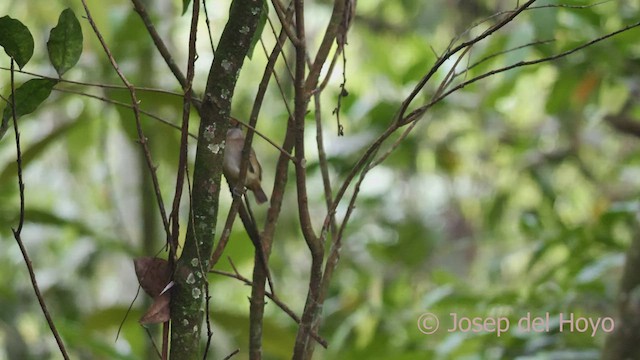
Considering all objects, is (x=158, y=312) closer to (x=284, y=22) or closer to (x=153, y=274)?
(x=153, y=274)

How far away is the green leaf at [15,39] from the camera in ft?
1.80

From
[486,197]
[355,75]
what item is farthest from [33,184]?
[486,197]

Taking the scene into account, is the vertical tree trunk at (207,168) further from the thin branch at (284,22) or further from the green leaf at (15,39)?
the green leaf at (15,39)

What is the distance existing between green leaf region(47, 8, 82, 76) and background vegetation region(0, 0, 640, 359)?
3 centimetres

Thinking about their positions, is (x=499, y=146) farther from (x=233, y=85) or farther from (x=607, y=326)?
(x=233, y=85)

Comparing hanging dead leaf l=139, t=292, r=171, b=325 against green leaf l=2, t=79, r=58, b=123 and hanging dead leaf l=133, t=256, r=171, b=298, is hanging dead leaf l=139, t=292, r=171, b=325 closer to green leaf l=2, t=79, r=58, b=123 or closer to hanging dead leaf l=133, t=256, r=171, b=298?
hanging dead leaf l=133, t=256, r=171, b=298

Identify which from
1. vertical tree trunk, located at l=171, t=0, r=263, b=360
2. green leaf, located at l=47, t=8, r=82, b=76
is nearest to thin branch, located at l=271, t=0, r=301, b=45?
vertical tree trunk, located at l=171, t=0, r=263, b=360

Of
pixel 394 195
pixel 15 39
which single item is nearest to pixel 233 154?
pixel 15 39

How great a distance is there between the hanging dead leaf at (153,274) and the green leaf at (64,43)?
146mm

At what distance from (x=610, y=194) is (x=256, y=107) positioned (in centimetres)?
169

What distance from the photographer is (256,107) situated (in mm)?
611

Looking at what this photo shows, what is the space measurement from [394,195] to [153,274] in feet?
5.80

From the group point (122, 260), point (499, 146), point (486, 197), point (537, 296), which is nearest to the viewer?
point (537, 296)

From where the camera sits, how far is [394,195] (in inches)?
90.2
